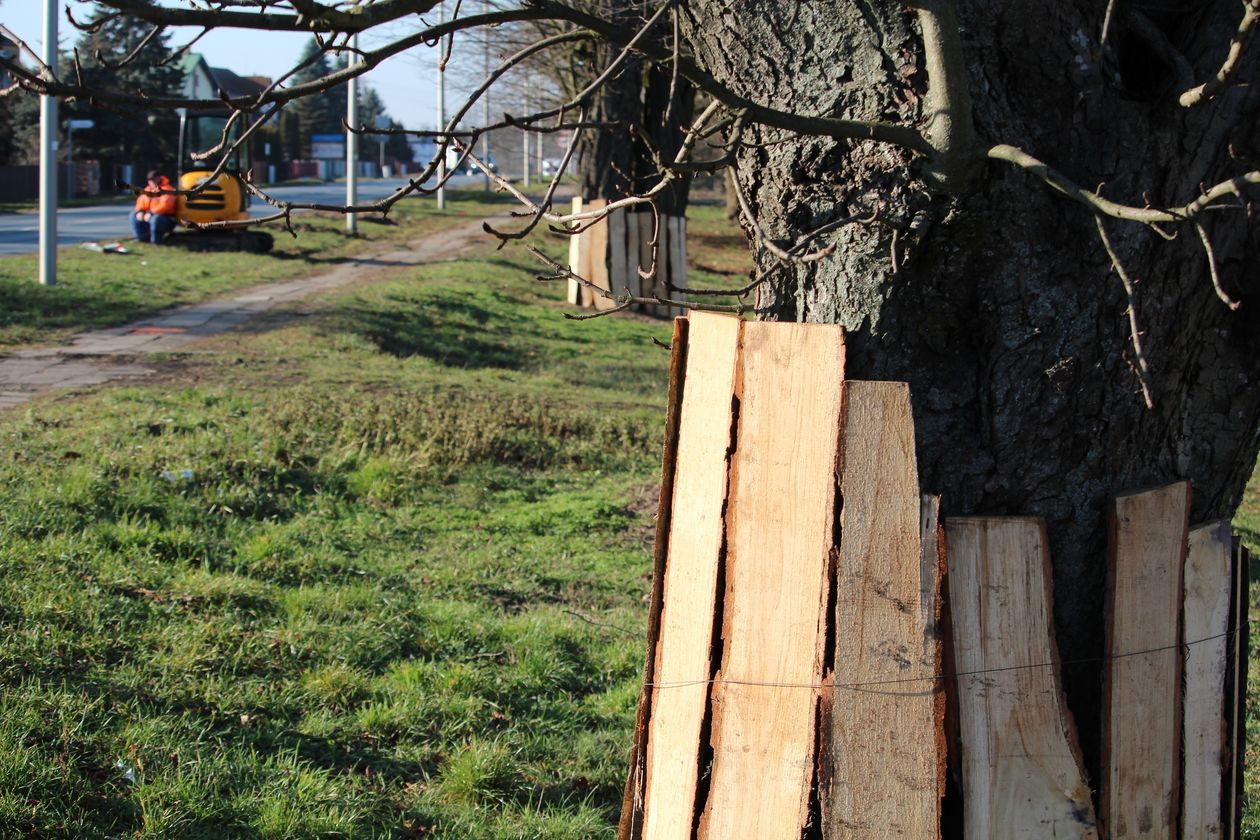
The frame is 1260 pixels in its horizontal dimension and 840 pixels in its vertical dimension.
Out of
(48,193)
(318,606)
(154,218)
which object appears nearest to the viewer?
(318,606)

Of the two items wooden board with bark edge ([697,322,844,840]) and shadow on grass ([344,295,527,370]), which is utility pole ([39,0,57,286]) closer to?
shadow on grass ([344,295,527,370])

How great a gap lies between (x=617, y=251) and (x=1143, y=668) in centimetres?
1475

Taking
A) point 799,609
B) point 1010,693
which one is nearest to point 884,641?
point 799,609

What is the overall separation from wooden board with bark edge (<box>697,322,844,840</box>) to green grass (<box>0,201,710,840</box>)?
4.01 ft

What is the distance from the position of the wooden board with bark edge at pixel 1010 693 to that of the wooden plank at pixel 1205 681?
400 millimetres

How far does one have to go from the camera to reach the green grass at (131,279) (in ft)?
40.6

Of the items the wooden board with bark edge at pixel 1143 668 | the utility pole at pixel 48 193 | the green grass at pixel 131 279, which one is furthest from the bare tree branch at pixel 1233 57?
the utility pole at pixel 48 193

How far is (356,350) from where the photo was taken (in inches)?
460

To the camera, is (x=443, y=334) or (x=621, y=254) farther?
Result: (x=621, y=254)

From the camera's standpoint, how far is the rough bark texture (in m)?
2.93

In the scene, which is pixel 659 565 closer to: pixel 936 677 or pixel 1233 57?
pixel 936 677

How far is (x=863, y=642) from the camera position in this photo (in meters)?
2.78

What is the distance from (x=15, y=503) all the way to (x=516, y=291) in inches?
511

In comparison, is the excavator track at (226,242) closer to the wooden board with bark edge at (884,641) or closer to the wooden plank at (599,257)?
the wooden plank at (599,257)
